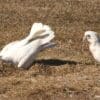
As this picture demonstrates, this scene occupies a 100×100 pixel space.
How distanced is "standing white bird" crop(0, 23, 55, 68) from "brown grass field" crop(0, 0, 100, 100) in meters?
0.15

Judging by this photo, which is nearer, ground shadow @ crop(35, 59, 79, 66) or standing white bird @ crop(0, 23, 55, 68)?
standing white bird @ crop(0, 23, 55, 68)

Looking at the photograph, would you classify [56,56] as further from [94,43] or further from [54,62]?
[94,43]

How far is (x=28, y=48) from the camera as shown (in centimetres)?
1226

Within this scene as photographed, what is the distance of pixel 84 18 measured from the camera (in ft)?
57.2

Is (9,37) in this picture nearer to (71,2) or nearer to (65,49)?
(65,49)

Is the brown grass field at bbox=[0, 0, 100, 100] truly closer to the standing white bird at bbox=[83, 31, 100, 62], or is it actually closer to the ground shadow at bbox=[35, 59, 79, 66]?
the ground shadow at bbox=[35, 59, 79, 66]

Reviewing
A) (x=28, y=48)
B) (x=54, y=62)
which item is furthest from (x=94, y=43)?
(x=28, y=48)

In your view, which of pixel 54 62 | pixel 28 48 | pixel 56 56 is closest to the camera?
pixel 28 48

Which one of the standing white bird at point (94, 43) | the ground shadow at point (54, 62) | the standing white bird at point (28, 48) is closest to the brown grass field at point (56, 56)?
the ground shadow at point (54, 62)

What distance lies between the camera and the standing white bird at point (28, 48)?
39.9 feet

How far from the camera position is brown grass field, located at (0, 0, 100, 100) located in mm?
10594

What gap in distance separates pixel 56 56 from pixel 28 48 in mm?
1053

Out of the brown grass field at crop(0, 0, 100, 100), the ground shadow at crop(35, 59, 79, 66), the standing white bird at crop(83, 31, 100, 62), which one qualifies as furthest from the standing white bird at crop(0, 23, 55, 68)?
the standing white bird at crop(83, 31, 100, 62)

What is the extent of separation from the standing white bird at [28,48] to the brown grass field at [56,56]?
0.48ft
